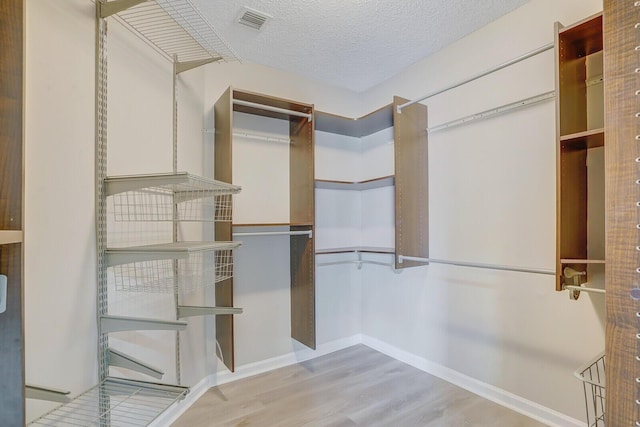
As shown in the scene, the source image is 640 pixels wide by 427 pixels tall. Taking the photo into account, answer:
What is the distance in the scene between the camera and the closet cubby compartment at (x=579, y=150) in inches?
59.8

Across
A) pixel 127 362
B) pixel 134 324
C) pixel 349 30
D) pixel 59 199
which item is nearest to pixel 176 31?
pixel 349 30

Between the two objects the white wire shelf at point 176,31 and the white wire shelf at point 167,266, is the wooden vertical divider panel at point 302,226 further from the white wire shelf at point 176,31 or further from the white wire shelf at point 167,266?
the white wire shelf at point 176,31

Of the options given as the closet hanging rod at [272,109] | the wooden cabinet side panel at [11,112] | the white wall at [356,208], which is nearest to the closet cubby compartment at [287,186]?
the closet hanging rod at [272,109]

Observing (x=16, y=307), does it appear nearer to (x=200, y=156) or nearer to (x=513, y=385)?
(x=200, y=156)

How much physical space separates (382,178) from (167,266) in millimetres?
1638

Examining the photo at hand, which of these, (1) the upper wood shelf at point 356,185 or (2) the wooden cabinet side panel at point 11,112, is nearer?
(2) the wooden cabinet side panel at point 11,112

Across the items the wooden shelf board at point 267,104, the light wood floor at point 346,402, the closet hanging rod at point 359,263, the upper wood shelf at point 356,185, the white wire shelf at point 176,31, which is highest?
the white wire shelf at point 176,31

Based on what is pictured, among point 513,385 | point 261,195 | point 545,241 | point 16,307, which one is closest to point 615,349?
point 545,241

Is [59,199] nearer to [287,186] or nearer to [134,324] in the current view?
[134,324]

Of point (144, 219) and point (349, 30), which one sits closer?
point (144, 219)

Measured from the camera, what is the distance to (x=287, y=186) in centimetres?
277

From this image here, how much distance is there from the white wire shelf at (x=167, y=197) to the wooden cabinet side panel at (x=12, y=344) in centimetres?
63

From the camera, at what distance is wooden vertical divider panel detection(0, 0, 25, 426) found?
0.78 meters

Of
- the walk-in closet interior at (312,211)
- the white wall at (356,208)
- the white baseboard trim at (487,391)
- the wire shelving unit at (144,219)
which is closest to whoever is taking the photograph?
the walk-in closet interior at (312,211)
